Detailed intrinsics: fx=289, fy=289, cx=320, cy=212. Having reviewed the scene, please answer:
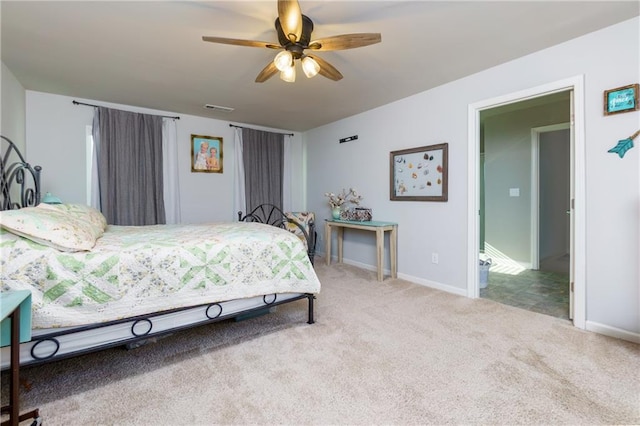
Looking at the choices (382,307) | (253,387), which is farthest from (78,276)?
(382,307)

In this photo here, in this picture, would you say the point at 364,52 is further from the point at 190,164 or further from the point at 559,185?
the point at 559,185

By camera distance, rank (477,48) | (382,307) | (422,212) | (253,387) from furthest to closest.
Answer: (422,212) → (382,307) → (477,48) → (253,387)

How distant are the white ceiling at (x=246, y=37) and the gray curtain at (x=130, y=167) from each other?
15.0 inches

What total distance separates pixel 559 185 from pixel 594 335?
9.79 ft

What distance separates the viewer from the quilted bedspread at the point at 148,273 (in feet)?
4.63

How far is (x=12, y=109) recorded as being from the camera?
9.50ft

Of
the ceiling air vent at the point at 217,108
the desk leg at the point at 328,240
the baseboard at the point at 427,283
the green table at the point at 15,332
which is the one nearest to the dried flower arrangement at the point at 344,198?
the desk leg at the point at 328,240

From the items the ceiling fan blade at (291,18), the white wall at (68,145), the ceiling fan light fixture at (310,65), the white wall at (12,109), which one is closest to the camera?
the ceiling fan blade at (291,18)

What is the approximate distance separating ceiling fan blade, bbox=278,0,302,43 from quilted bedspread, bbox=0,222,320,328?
138cm

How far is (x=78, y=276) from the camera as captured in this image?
1489 millimetres

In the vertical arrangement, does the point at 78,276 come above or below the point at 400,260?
above

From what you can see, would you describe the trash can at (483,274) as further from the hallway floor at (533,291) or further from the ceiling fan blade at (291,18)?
the ceiling fan blade at (291,18)

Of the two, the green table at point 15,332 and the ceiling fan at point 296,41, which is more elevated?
the ceiling fan at point 296,41

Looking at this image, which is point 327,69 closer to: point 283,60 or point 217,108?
point 283,60
